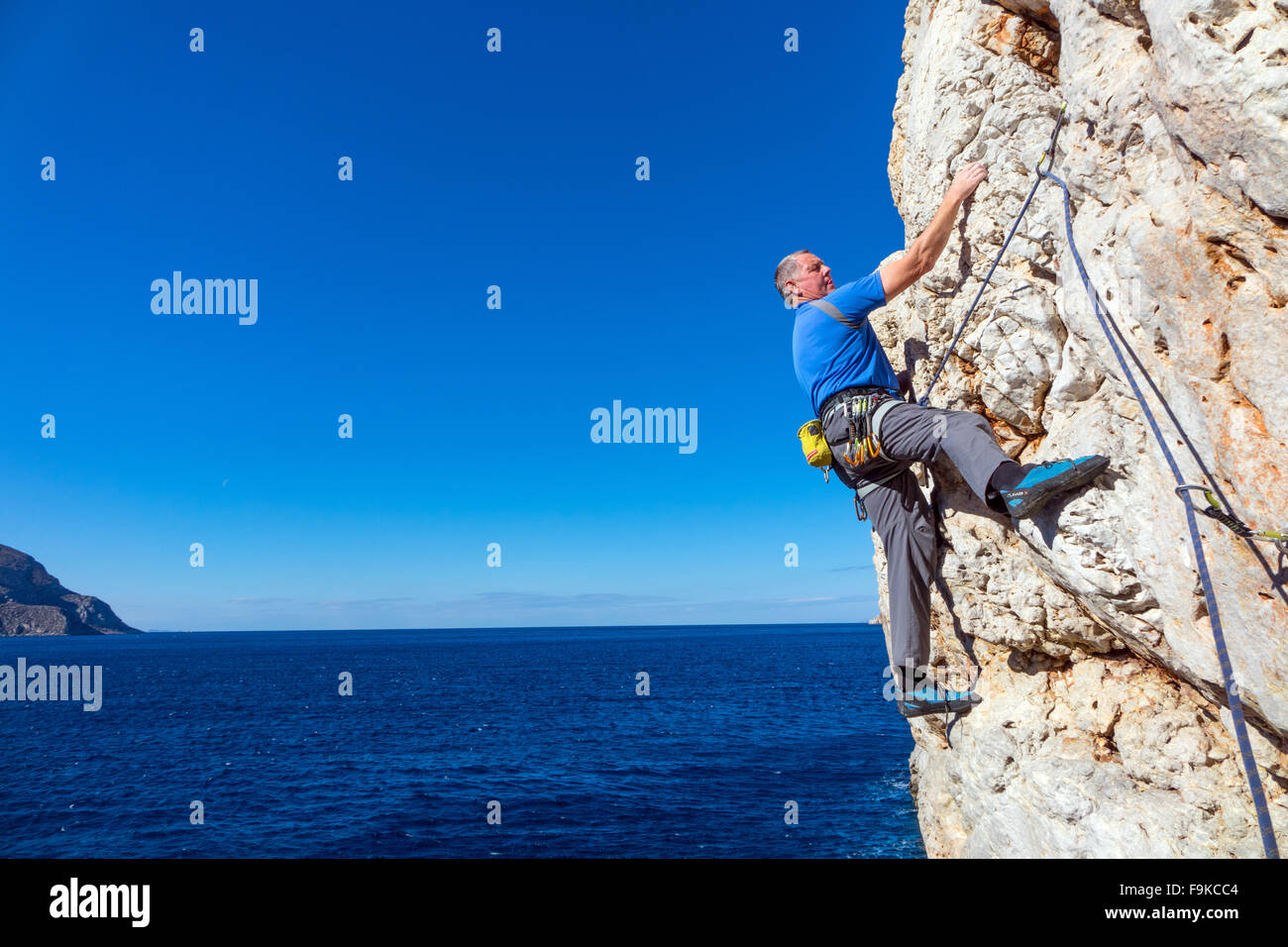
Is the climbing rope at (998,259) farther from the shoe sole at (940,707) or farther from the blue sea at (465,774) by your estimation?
the blue sea at (465,774)

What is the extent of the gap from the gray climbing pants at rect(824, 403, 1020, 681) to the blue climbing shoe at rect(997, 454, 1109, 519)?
845 mm

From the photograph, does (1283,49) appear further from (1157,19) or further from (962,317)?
(962,317)

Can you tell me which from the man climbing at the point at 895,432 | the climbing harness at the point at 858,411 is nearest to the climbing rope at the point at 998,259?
the man climbing at the point at 895,432

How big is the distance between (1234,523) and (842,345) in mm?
3416

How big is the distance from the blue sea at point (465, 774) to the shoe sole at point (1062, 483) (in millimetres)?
20432

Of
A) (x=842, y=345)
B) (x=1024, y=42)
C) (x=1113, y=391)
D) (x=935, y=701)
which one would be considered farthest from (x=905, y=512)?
(x=1024, y=42)

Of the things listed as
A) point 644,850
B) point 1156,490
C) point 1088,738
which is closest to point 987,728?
point 1088,738


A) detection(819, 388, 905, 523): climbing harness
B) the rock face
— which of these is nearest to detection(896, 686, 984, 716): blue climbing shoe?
the rock face

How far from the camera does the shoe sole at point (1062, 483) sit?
5.23 m

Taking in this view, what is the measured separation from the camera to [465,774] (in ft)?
115

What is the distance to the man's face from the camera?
275 inches

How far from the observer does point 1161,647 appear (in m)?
5.39
